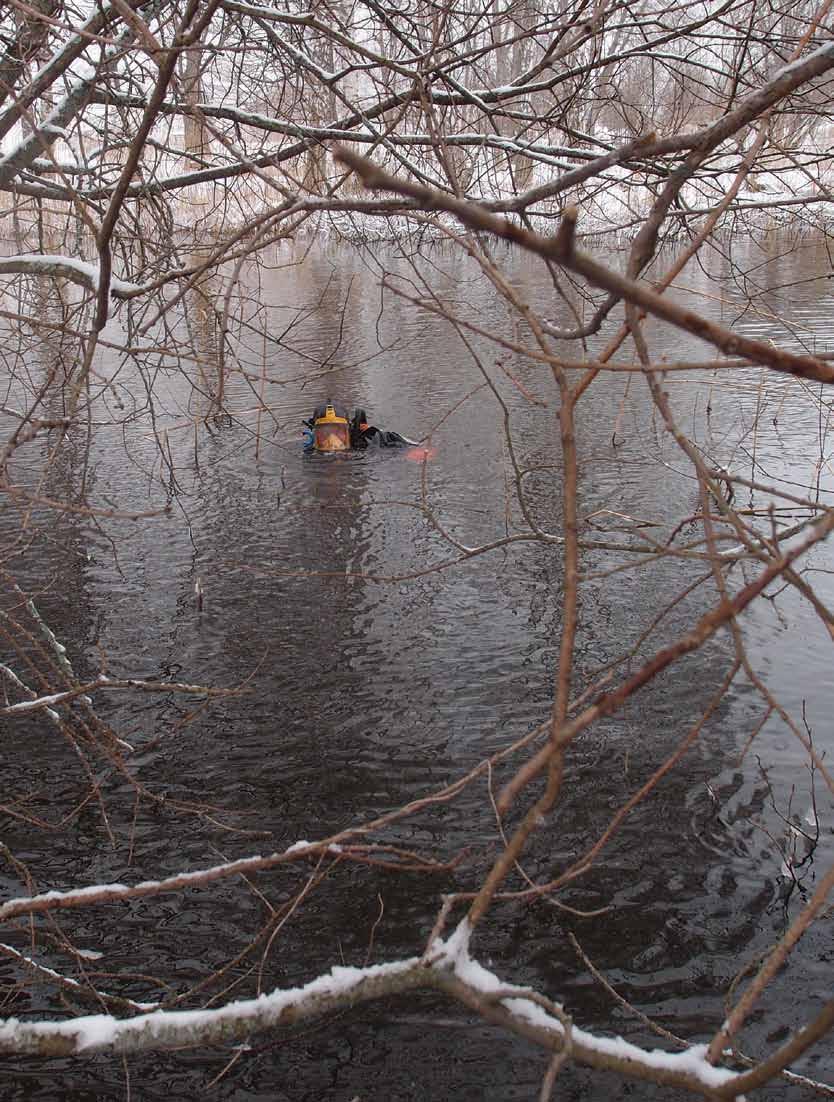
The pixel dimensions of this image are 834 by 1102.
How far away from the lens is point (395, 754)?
19.0 feet

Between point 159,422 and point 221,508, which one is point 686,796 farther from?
point 159,422

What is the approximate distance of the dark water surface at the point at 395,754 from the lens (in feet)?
13.0

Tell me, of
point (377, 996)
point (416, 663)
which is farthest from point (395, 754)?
point (377, 996)

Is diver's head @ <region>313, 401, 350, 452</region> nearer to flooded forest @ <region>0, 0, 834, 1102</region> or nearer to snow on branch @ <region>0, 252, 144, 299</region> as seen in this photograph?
flooded forest @ <region>0, 0, 834, 1102</region>

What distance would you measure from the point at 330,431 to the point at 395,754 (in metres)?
6.49

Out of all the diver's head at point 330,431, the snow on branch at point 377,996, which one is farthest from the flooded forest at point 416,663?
the diver's head at point 330,431

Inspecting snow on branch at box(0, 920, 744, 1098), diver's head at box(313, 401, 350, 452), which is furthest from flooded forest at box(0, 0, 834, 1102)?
diver's head at box(313, 401, 350, 452)

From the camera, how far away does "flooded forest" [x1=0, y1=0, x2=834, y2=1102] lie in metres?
1.71

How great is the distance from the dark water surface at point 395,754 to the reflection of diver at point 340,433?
2.70 ft

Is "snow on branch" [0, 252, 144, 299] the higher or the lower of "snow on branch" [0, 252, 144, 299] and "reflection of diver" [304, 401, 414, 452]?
the higher

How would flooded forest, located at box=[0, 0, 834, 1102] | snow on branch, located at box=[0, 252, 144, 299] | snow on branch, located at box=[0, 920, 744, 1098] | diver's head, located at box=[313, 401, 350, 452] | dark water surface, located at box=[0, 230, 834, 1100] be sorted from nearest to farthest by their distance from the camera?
snow on branch, located at box=[0, 920, 744, 1098] → flooded forest, located at box=[0, 0, 834, 1102] → snow on branch, located at box=[0, 252, 144, 299] → dark water surface, located at box=[0, 230, 834, 1100] → diver's head, located at box=[313, 401, 350, 452]

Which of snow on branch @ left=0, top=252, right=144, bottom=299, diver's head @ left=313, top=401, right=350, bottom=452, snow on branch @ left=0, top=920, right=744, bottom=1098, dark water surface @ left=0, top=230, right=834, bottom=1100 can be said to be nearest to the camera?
snow on branch @ left=0, top=920, right=744, bottom=1098

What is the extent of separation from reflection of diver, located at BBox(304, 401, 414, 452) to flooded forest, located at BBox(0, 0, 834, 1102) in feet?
6.33

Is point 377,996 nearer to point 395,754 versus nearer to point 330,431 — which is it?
point 395,754
